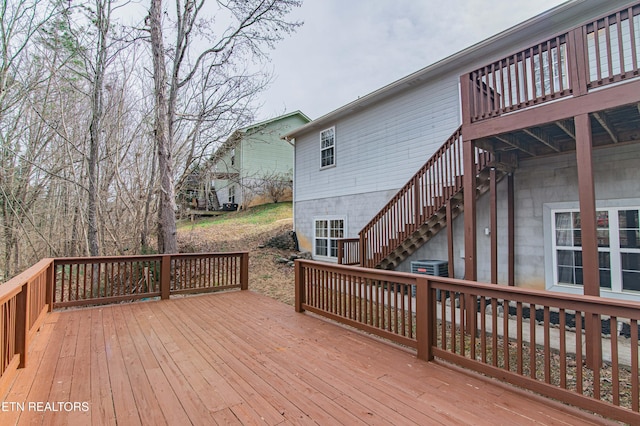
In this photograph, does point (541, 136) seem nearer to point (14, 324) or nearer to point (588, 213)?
point (588, 213)

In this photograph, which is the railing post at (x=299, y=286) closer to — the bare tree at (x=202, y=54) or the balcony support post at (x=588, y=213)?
the balcony support post at (x=588, y=213)

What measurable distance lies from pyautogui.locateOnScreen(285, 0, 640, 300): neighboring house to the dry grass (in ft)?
6.80

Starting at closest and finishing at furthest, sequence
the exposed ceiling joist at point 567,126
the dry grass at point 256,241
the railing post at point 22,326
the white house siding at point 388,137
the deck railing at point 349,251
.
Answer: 1. the railing post at point 22,326
2. the exposed ceiling joist at point 567,126
3. the white house siding at point 388,137
4. the dry grass at point 256,241
5. the deck railing at point 349,251

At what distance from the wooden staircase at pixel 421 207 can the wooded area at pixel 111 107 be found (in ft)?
15.9

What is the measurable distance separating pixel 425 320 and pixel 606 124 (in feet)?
11.7

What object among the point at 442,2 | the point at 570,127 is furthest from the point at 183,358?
the point at 442,2

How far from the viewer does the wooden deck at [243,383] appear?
6.84 ft

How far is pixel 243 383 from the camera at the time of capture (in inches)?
101

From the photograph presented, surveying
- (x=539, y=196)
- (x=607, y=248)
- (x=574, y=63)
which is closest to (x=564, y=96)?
(x=574, y=63)

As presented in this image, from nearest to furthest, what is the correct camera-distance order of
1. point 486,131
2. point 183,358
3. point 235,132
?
point 183,358, point 486,131, point 235,132

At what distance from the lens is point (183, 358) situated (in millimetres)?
3066

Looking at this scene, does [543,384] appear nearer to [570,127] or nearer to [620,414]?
[620,414]

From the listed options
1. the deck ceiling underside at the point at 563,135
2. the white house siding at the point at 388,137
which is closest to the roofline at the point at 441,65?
the white house siding at the point at 388,137

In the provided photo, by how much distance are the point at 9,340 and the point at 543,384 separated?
4433 mm
